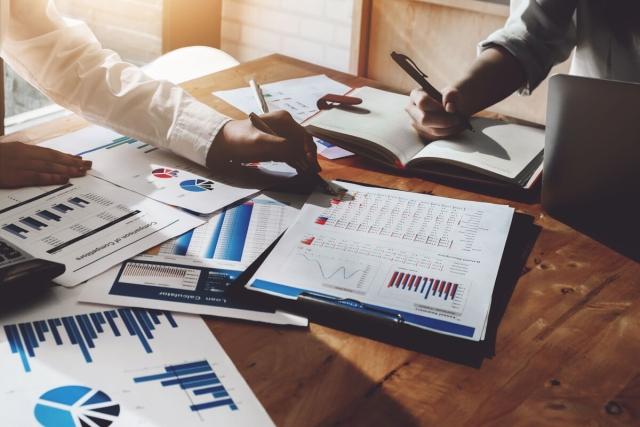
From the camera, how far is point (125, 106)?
46.3 inches

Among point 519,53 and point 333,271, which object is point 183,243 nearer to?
point 333,271

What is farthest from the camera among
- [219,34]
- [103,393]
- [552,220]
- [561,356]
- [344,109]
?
[219,34]

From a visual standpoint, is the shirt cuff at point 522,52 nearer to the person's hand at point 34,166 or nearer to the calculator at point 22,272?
the person's hand at point 34,166

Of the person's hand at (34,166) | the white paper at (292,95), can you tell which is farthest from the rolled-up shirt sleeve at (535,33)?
the person's hand at (34,166)

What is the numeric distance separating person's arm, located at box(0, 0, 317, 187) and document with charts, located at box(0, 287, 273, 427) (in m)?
0.43

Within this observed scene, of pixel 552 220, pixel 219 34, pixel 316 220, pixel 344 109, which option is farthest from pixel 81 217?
pixel 219 34

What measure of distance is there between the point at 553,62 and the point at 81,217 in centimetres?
94

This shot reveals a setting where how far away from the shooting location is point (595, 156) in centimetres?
91

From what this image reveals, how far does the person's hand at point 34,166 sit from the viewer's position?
3.26 ft

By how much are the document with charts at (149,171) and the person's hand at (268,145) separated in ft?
0.16

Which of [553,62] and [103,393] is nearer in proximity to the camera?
[103,393]

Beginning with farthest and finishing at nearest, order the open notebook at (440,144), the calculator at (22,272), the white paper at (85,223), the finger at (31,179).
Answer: the open notebook at (440,144)
the finger at (31,179)
the white paper at (85,223)
the calculator at (22,272)

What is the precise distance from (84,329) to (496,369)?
1.35 feet

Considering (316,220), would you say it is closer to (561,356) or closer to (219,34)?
(561,356)
